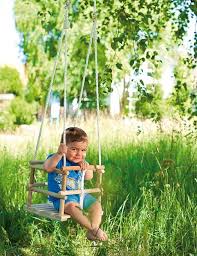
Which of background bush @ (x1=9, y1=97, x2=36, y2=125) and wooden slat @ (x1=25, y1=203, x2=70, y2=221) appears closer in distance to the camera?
wooden slat @ (x1=25, y1=203, x2=70, y2=221)

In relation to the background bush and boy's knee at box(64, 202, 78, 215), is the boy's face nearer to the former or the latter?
boy's knee at box(64, 202, 78, 215)

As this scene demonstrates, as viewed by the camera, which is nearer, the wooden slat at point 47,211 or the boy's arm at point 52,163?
the wooden slat at point 47,211

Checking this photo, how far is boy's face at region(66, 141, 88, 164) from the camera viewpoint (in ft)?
12.1

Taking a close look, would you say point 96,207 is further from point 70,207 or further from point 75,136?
point 75,136

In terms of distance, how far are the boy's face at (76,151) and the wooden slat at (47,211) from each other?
365 mm

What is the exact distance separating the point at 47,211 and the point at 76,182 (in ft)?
1.34

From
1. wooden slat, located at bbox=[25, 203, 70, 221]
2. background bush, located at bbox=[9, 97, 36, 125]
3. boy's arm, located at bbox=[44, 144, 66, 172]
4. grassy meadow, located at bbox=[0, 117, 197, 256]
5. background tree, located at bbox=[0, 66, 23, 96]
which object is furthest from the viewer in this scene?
background tree, located at bbox=[0, 66, 23, 96]

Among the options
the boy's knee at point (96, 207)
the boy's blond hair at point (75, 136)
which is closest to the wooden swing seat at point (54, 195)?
the boy's knee at point (96, 207)

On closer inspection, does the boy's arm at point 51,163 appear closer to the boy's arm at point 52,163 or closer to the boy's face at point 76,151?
the boy's arm at point 52,163

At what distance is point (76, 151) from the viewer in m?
3.72

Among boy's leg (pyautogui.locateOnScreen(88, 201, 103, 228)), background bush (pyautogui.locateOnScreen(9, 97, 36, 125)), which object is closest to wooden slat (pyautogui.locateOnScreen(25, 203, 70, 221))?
boy's leg (pyautogui.locateOnScreen(88, 201, 103, 228))

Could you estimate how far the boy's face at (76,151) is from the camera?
3.69 metres

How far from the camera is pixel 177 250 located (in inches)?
168

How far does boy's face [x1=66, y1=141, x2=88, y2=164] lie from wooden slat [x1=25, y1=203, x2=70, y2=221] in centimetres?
36
